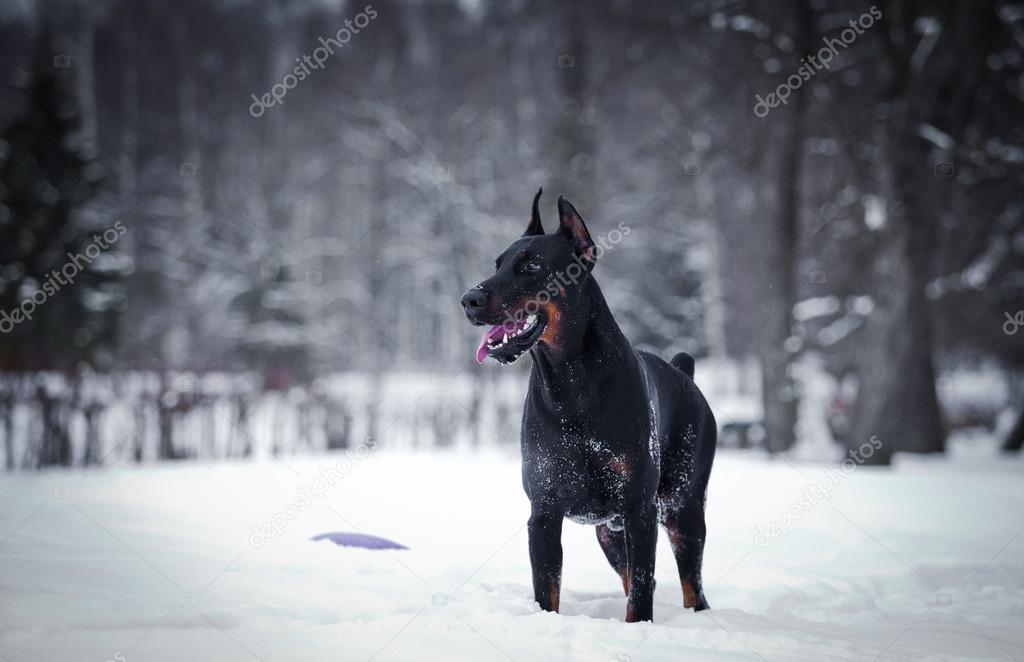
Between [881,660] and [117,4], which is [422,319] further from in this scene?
[881,660]

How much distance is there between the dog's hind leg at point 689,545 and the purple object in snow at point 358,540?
2070 millimetres

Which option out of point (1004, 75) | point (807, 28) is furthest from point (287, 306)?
point (1004, 75)

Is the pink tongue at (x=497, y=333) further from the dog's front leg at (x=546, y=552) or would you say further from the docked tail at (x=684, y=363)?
the docked tail at (x=684, y=363)

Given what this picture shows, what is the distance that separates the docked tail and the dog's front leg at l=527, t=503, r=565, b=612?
1624 mm

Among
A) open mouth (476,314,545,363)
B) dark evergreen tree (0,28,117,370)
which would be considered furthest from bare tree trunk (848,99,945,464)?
dark evergreen tree (0,28,117,370)

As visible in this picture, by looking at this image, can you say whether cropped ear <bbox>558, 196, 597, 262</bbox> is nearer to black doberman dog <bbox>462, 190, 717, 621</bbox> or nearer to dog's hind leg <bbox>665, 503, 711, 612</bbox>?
black doberman dog <bbox>462, 190, 717, 621</bbox>

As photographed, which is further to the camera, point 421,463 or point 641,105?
point 641,105

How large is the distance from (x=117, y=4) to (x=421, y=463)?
76.3 feet

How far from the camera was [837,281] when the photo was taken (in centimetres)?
2078

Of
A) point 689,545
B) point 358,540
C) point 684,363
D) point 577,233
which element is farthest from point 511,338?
point 358,540

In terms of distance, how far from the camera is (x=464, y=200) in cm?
1881

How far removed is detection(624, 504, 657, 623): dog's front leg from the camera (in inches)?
143


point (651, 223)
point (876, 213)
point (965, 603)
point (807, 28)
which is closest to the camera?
point (965, 603)

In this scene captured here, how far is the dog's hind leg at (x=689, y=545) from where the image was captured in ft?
14.0
